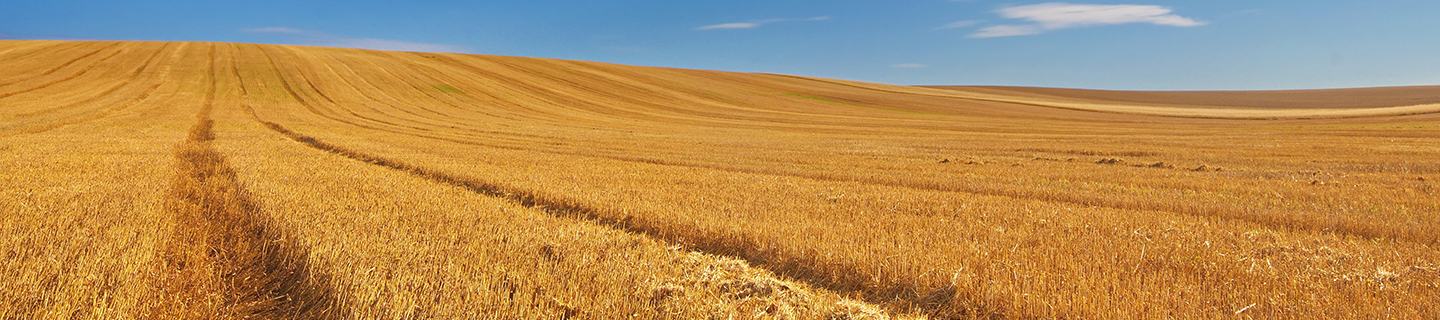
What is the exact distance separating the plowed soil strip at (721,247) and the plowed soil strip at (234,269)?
2.63 m

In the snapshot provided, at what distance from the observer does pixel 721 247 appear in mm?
6348

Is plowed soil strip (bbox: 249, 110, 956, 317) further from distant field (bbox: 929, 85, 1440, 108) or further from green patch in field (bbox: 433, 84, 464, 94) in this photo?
distant field (bbox: 929, 85, 1440, 108)

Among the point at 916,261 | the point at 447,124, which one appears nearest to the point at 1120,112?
the point at 447,124

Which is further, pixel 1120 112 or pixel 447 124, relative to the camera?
pixel 1120 112

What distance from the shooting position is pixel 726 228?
6.78m

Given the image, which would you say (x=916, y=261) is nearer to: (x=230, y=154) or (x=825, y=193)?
(x=825, y=193)

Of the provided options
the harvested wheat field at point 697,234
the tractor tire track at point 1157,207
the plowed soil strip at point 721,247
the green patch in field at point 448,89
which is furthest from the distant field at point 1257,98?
the plowed soil strip at point 721,247

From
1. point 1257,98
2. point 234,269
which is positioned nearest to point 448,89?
point 234,269

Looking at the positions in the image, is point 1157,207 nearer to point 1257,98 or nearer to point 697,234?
point 697,234

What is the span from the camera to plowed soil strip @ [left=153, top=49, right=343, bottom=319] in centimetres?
411

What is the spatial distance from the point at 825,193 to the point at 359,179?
5.92m

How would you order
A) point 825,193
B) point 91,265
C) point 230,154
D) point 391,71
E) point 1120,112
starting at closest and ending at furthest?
1. point 91,265
2. point 825,193
3. point 230,154
4. point 391,71
5. point 1120,112

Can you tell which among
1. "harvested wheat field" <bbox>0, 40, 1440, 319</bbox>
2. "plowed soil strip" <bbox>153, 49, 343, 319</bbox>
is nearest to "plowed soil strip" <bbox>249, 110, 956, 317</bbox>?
"harvested wheat field" <bbox>0, 40, 1440, 319</bbox>

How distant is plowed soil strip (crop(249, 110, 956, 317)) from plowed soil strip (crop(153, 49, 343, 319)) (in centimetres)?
263
